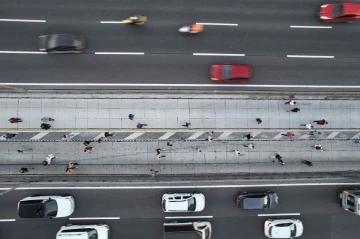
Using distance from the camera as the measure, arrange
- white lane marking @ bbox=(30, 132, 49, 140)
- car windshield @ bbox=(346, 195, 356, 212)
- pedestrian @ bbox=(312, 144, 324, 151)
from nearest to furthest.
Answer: white lane marking @ bbox=(30, 132, 49, 140), car windshield @ bbox=(346, 195, 356, 212), pedestrian @ bbox=(312, 144, 324, 151)

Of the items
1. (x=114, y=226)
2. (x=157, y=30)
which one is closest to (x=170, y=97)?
(x=157, y=30)

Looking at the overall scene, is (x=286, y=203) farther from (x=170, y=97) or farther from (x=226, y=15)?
(x=226, y=15)

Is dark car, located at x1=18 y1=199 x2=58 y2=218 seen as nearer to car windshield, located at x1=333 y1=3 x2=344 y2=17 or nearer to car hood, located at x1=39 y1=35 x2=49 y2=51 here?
car hood, located at x1=39 y1=35 x2=49 y2=51

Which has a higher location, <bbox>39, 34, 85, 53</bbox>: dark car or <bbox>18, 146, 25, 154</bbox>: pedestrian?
<bbox>39, 34, 85, 53</bbox>: dark car

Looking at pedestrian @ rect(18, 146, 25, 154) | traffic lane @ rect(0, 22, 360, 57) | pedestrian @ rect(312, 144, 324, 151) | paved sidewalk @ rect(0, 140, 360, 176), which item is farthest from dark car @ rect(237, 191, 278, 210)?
pedestrian @ rect(18, 146, 25, 154)

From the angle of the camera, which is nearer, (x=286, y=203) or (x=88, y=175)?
(x=88, y=175)

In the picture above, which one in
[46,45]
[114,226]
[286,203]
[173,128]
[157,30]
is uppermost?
[157,30]

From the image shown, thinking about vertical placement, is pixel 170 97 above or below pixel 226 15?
below
